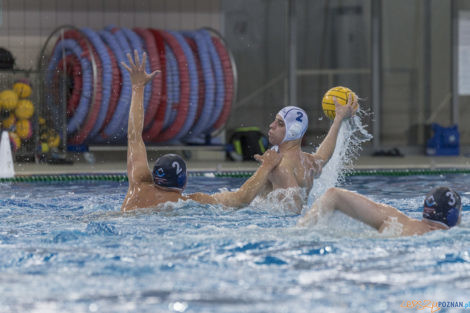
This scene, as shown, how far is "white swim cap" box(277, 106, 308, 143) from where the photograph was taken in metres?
4.58

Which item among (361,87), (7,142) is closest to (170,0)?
(361,87)

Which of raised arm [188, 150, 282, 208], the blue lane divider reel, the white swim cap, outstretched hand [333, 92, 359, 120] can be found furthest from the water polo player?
the blue lane divider reel

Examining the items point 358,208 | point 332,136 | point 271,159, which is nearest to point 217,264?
point 358,208

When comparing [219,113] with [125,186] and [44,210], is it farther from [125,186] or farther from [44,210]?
[44,210]

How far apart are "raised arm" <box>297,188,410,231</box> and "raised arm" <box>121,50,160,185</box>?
1.21m

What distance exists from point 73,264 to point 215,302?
2.85ft

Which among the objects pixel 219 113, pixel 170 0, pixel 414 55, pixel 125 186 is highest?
pixel 170 0

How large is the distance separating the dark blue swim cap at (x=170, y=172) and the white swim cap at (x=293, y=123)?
707mm

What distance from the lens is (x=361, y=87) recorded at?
40.8 feet

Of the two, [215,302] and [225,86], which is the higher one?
[225,86]

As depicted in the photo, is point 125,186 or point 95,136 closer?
point 125,186

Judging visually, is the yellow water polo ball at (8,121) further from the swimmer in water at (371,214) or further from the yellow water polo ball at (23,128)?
the swimmer in water at (371,214)

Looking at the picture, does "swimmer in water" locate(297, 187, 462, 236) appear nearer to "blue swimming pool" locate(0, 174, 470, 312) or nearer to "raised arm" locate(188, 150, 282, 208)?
"blue swimming pool" locate(0, 174, 470, 312)

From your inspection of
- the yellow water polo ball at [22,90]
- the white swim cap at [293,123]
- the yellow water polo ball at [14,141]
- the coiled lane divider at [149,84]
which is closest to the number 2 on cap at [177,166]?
the white swim cap at [293,123]
